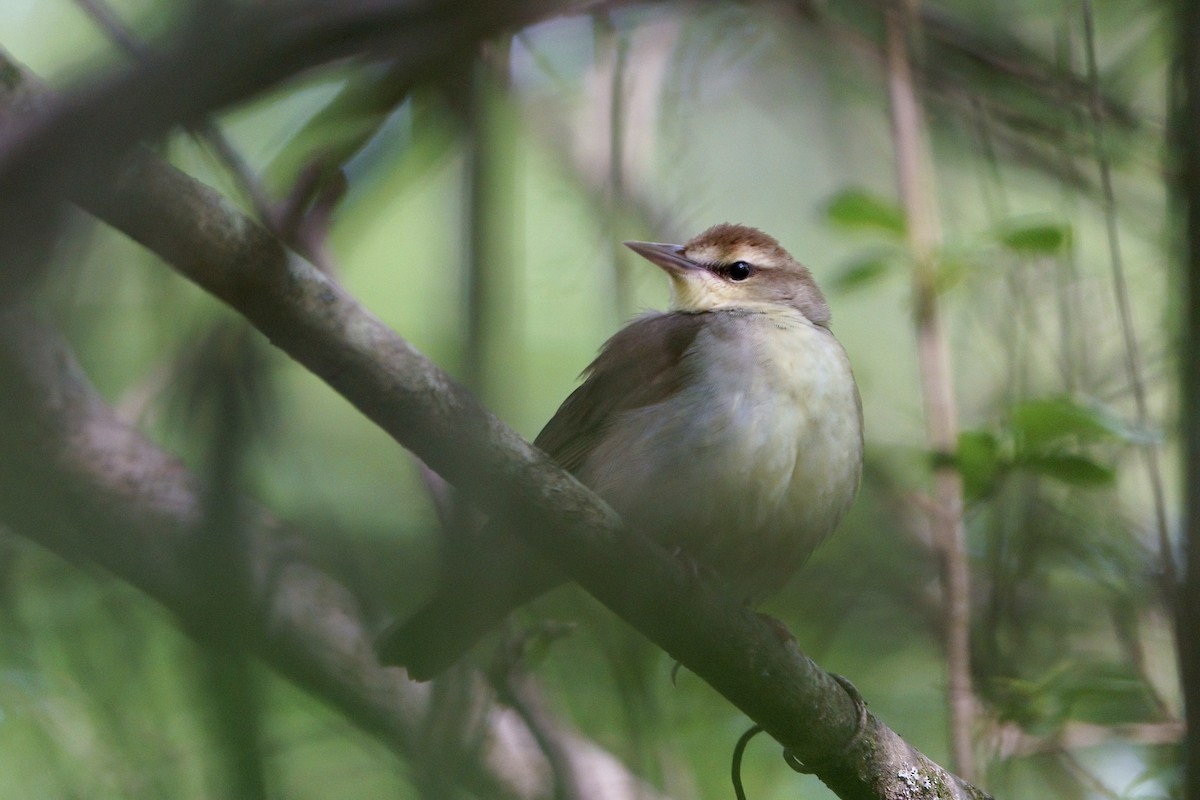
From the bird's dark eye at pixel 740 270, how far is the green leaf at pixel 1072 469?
3.94 feet

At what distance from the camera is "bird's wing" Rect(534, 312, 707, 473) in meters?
3.68

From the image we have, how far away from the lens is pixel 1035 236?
3869mm

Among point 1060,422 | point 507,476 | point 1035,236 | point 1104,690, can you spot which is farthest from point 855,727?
point 1035,236

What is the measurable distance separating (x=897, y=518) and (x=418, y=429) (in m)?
3.96

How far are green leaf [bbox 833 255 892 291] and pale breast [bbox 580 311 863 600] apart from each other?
0.73 m

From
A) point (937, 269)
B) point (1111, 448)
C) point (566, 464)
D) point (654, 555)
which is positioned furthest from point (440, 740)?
point (1111, 448)

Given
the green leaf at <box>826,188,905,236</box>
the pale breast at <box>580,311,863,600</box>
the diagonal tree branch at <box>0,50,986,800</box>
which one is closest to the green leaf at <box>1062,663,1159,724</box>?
the diagonal tree branch at <box>0,50,986,800</box>

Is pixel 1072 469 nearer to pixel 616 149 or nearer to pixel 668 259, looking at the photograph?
pixel 668 259

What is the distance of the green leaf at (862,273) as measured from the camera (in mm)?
4434

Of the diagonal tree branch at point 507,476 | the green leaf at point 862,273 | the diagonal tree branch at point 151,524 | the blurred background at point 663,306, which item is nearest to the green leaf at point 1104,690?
the blurred background at point 663,306

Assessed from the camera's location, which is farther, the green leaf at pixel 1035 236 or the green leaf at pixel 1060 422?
the green leaf at pixel 1035 236

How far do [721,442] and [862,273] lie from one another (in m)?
1.31

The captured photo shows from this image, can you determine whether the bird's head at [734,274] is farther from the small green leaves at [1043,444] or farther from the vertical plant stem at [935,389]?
the small green leaves at [1043,444]

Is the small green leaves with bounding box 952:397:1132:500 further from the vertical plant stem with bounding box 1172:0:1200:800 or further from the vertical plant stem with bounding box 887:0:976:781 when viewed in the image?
the vertical plant stem with bounding box 1172:0:1200:800
